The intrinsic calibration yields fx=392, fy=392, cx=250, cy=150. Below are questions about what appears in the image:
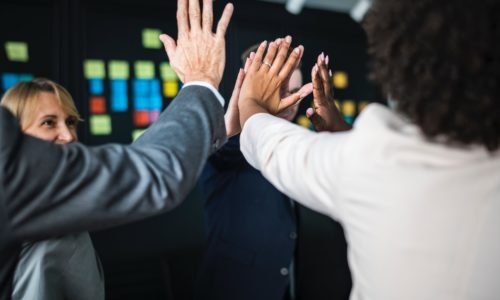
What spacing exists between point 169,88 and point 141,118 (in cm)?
34

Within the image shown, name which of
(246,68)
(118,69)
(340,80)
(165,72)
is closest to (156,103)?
(165,72)

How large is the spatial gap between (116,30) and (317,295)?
2.33 m

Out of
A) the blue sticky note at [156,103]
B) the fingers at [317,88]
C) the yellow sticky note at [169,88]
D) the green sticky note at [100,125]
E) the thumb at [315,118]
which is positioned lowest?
the green sticky note at [100,125]

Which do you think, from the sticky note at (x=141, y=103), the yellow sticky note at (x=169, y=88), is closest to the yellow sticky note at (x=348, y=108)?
the yellow sticky note at (x=169, y=88)

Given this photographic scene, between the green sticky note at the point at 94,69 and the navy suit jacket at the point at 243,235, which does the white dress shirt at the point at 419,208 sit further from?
the green sticky note at the point at 94,69

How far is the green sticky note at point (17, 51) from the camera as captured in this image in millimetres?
2652

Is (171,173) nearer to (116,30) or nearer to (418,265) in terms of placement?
(418,265)

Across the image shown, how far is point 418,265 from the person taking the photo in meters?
0.53

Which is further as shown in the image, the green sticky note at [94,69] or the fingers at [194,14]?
the green sticky note at [94,69]

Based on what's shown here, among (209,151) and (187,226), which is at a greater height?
(209,151)

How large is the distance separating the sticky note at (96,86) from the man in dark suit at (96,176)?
8.13 ft

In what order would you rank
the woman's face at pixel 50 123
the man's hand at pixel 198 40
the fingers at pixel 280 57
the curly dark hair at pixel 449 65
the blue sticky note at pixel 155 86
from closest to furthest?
the curly dark hair at pixel 449 65, the man's hand at pixel 198 40, the fingers at pixel 280 57, the woman's face at pixel 50 123, the blue sticky note at pixel 155 86

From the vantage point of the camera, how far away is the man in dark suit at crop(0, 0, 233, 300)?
0.51 metres

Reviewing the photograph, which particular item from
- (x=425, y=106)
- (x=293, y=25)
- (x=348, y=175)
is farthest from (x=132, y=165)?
(x=293, y=25)
